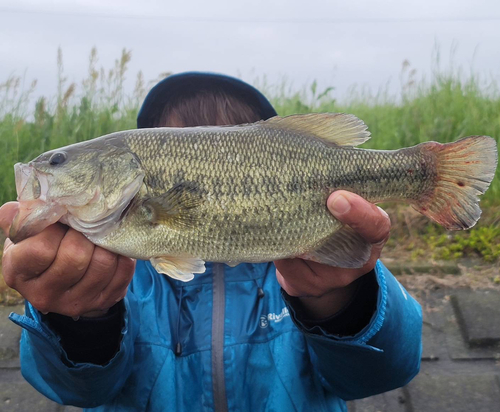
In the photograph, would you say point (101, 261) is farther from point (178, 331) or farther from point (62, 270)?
point (178, 331)

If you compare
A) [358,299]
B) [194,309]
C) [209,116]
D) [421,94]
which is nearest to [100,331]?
[194,309]

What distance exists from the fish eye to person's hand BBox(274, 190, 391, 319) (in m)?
0.76

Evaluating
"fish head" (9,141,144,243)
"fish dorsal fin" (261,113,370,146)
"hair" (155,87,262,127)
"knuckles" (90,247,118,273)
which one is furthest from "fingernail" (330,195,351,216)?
"hair" (155,87,262,127)

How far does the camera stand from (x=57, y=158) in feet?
5.08

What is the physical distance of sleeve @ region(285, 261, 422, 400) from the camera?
167 centimetres

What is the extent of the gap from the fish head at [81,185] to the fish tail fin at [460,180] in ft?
3.09

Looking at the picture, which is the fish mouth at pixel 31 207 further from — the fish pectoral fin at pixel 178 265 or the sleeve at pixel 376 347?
the sleeve at pixel 376 347

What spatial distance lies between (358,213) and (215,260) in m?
0.45

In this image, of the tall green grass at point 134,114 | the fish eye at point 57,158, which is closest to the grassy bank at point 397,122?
the tall green grass at point 134,114

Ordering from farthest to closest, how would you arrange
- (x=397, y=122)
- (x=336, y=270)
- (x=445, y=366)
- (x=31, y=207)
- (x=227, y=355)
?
(x=397, y=122)
(x=445, y=366)
(x=227, y=355)
(x=336, y=270)
(x=31, y=207)

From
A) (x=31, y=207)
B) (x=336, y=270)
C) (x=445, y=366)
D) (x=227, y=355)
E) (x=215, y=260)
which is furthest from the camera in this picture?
(x=445, y=366)

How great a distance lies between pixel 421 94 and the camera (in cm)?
490

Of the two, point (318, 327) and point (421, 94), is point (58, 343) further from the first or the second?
point (421, 94)

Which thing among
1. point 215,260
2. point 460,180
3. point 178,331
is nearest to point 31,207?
point 215,260
